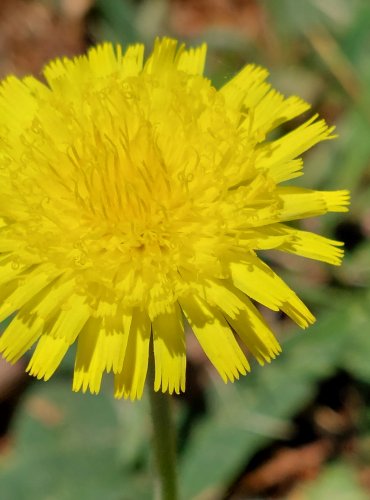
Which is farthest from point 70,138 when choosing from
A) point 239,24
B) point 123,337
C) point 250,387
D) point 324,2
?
point 239,24

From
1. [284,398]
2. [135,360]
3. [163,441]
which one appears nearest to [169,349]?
[135,360]

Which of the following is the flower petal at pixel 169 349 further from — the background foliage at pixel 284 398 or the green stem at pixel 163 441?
the background foliage at pixel 284 398

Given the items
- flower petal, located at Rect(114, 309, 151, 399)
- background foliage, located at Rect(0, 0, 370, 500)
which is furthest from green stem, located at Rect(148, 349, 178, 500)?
background foliage, located at Rect(0, 0, 370, 500)

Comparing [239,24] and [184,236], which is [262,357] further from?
[239,24]

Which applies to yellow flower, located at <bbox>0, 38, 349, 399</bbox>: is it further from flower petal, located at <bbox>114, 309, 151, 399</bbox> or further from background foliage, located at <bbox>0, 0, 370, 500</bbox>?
background foliage, located at <bbox>0, 0, 370, 500</bbox>

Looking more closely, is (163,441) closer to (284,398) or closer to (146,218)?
(146,218)
